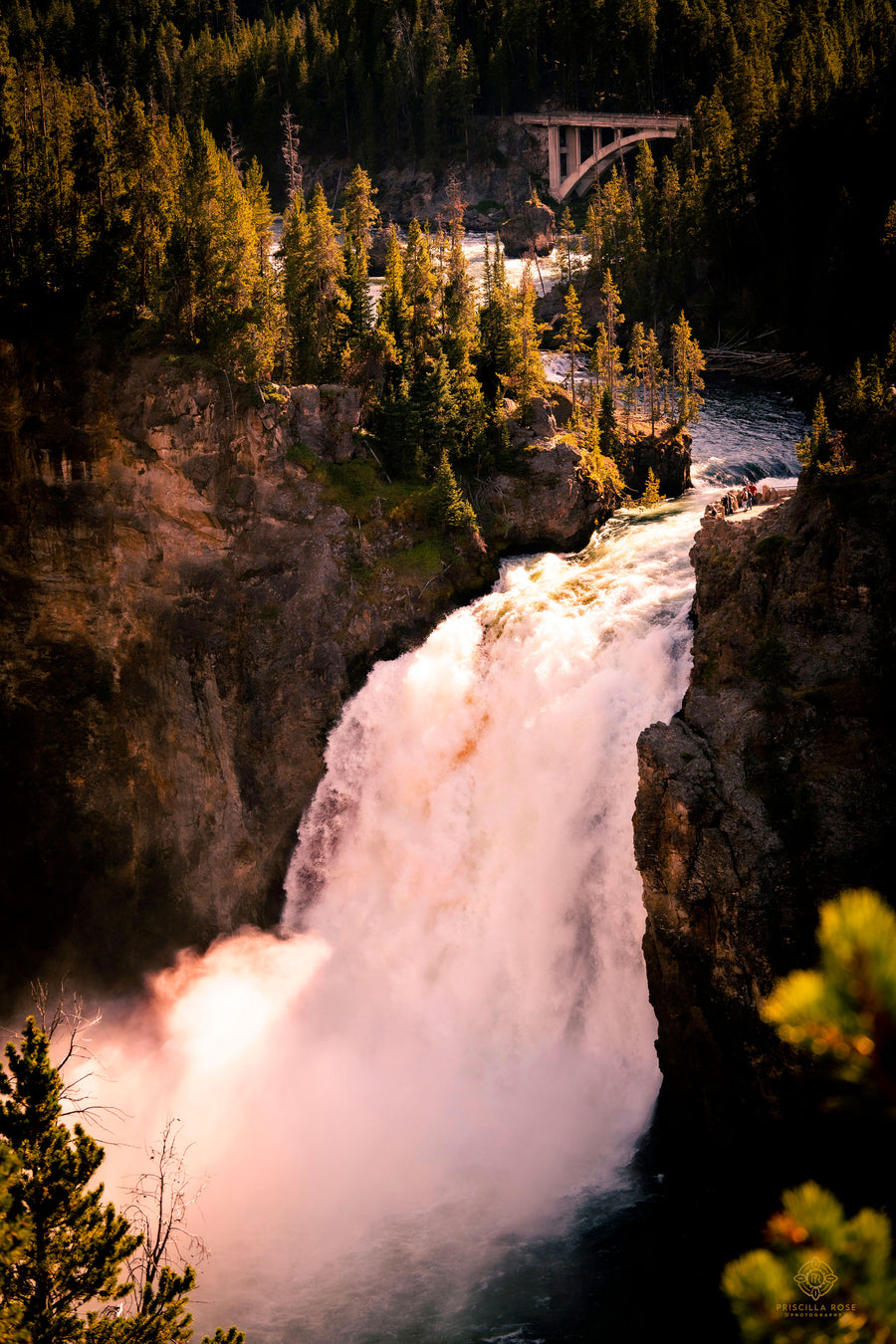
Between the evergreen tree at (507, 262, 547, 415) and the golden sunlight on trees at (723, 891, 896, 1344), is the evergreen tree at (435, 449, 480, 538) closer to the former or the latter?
the evergreen tree at (507, 262, 547, 415)

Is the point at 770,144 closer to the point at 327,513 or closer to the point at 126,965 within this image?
the point at 327,513

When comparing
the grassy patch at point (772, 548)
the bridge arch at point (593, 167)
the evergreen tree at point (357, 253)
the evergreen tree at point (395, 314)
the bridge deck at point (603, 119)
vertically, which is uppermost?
the bridge deck at point (603, 119)

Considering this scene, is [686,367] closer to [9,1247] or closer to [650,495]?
[650,495]

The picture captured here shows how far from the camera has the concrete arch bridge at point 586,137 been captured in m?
105

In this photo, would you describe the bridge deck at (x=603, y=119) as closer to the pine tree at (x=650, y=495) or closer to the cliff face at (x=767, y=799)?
the pine tree at (x=650, y=495)

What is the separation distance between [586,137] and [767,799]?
101869 mm

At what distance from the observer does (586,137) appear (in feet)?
352

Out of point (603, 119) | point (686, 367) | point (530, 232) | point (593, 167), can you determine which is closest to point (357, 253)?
point (686, 367)

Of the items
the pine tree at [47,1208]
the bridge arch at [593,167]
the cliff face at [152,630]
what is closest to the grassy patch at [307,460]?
the cliff face at [152,630]

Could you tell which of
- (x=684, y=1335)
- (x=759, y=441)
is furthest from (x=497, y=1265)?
(x=759, y=441)

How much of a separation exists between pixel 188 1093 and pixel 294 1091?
4582 mm

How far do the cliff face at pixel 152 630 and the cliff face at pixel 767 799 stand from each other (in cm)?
1815

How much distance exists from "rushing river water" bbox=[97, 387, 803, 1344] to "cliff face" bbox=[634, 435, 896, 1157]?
10.3 feet

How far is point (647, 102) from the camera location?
350 ft
